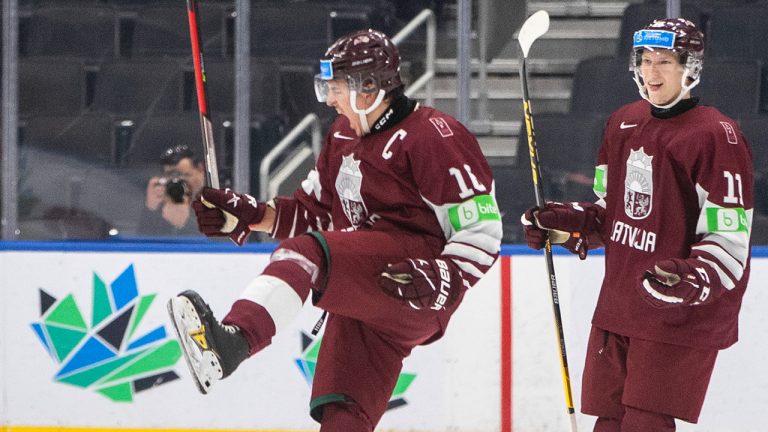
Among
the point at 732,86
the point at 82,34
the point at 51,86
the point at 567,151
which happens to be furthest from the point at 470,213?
the point at 82,34

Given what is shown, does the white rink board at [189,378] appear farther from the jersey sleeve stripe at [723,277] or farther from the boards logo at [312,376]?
the jersey sleeve stripe at [723,277]

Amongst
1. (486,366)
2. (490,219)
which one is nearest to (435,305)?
(490,219)

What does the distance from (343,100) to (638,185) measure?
679 millimetres

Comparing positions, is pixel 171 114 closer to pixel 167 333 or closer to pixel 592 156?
pixel 167 333

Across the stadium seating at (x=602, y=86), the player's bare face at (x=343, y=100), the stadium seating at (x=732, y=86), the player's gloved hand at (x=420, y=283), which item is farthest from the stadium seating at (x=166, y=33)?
the player's gloved hand at (x=420, y=283)

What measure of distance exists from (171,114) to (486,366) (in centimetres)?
151

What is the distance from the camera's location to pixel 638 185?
2973mm

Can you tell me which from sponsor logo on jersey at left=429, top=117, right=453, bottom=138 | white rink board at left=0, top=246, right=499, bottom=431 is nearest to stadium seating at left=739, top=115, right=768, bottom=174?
A: white rink board at left=0, top=246, right=499, bottom=431

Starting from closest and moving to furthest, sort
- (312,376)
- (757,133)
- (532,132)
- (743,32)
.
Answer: (532,132) → (312,376) → (757,133) → (743,32)

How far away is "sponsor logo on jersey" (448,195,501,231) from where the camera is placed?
9.64 feet

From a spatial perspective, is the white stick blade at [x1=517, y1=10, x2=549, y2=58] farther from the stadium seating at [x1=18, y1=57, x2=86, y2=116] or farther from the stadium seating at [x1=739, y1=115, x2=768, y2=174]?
the stadium seating at [x1=18, y1=57, x2=86, y2=116]

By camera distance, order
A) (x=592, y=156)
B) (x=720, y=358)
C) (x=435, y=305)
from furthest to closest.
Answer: (x=592, y=156) < (x=720, y=358) < (x=435, y=305)

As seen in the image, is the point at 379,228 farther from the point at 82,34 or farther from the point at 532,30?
the point at 82,34

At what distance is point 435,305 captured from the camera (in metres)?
2.84
